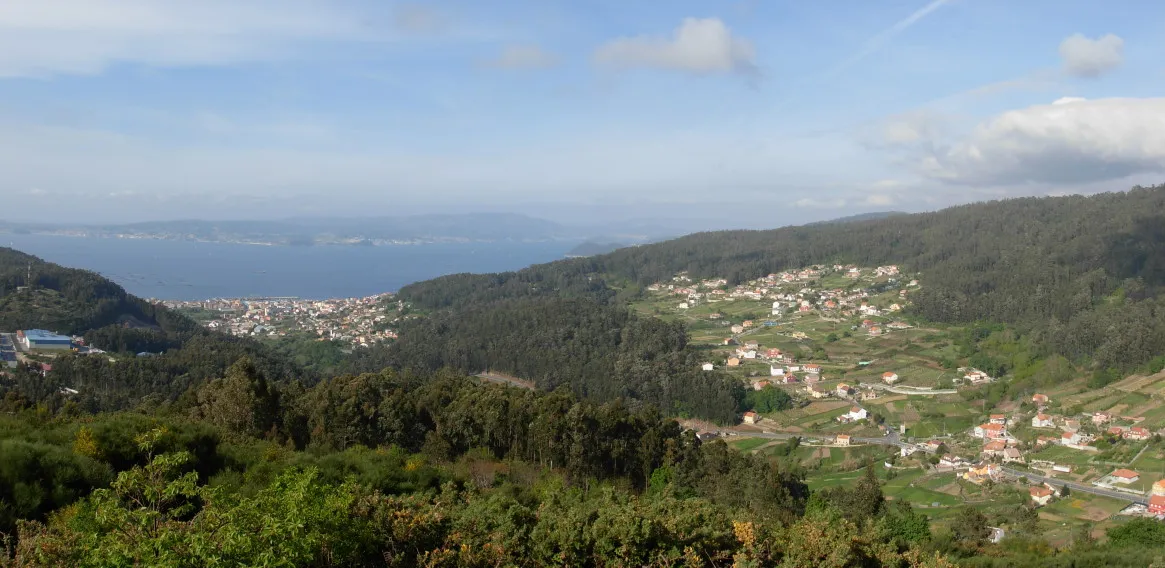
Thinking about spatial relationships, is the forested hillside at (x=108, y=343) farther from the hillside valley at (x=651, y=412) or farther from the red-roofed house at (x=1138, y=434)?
the red-roofed house at (x=1138, y=434)

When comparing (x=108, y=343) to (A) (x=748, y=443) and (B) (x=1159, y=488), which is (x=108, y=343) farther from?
(B) (x=1159, y=488)

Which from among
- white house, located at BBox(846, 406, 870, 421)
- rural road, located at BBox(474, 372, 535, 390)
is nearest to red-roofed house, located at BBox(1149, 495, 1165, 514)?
white house, located at BBox(846, 406, 870, 421)

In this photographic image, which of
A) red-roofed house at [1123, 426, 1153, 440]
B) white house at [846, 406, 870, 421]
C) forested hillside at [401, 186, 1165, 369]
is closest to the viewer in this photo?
red-roofed house at [1123, 426, 1153, 440]

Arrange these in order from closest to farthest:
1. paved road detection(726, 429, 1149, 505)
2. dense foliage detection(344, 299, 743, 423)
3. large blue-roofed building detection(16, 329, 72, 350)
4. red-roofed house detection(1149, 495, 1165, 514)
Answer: red-roofed house detection(1149, 495, 1165, 514)
paved road detection(726, 429, 1149, 505)
large blue-roofed building detection(16, 329, 72, 350)
dense foliage detection(344, 299, 743, 423)

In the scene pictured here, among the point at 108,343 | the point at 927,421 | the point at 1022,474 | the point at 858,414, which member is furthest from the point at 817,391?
the point at 108,343

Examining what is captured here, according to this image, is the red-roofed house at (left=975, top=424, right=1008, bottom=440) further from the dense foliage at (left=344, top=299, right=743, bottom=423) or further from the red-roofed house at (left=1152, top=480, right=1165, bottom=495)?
the dense foliage at (left=344, top=299, right=743, bottom=423)

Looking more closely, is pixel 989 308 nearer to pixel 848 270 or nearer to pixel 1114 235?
pixel 1114 235
